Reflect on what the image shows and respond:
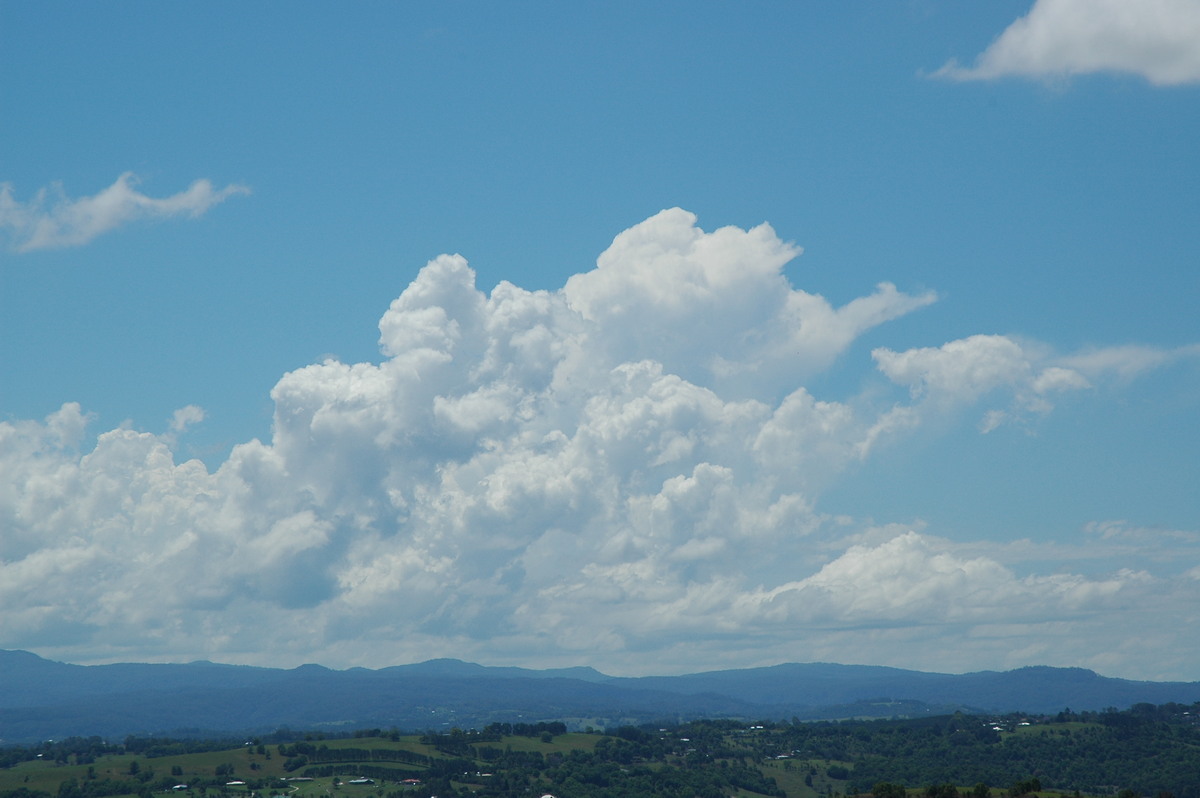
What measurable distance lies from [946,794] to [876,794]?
1921 centimetres

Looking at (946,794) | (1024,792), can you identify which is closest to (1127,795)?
(1024,792)

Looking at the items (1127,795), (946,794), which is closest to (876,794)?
(946,794)

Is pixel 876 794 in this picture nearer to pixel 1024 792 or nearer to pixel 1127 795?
pixel 1024 792

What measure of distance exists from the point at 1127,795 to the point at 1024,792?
1520cm

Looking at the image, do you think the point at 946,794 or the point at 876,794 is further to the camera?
the point at 876,794

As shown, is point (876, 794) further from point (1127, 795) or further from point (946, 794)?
point (1127, 795)

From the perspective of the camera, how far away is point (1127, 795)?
17888 centimetres

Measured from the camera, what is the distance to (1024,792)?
602ft

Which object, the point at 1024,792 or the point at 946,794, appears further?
the point at 1024,792

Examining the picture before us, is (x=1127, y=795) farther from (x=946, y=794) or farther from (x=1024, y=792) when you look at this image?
(x=946, y=794)

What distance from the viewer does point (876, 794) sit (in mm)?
188250

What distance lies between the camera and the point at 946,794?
17112 centimetres
